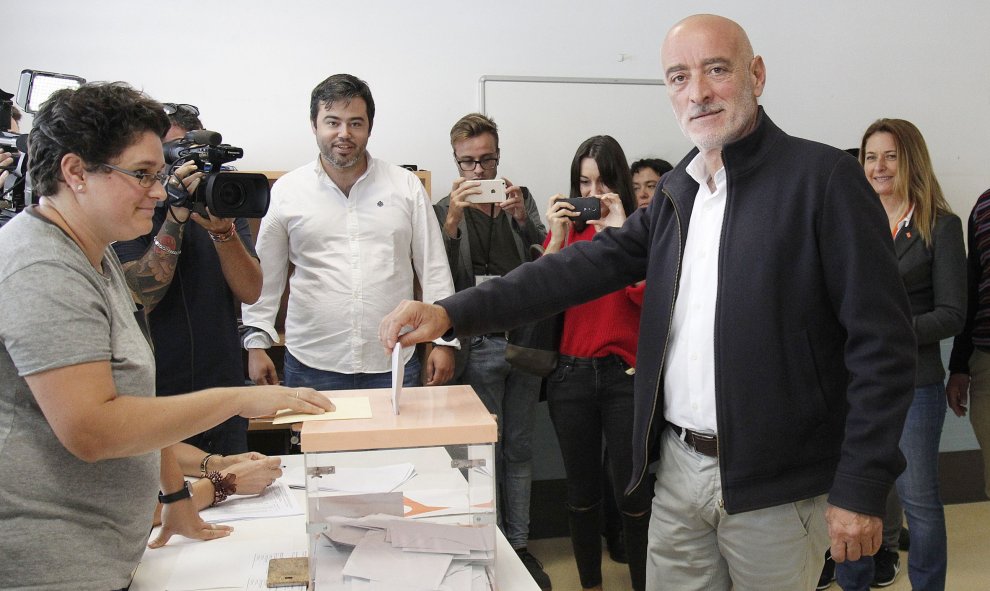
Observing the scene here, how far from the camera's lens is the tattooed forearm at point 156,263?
7.05 ft

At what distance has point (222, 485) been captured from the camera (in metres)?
1.72

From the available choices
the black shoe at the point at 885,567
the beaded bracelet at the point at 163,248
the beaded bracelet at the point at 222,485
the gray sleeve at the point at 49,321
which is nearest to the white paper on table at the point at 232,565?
the beaded bracelet at the point at 222,485

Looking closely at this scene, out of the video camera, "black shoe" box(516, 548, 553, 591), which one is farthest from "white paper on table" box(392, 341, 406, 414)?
"black shoe" box(516, 548, 553, 591)

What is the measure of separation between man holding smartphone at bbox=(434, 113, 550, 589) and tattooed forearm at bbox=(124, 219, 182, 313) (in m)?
1.01

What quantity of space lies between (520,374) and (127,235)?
187 cm

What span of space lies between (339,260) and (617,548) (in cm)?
159

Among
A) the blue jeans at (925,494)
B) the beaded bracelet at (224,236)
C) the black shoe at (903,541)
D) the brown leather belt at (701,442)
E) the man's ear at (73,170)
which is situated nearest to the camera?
the man's ear at (73,170)

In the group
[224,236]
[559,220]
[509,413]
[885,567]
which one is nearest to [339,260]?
[224,236]

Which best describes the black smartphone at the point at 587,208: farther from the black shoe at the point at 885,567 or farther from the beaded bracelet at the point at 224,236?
the black shoe at the point at 885,567

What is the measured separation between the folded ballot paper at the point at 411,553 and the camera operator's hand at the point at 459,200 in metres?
1.60

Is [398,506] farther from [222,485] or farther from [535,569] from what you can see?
[535,569]

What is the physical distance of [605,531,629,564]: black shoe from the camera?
3203 millimetres

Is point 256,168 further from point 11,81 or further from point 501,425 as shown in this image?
point 501,425

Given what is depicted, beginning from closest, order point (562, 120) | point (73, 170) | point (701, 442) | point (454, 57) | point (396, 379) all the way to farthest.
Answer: point (73, 170), point (396, 379), point (701, 442), point (454, 57), point (562, 120)
